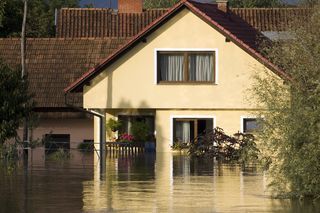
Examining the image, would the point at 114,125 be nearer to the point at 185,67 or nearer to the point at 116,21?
the point at 185,67

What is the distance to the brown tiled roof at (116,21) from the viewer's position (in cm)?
6338

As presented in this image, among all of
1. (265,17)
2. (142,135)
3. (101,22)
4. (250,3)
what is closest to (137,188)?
(142,135)

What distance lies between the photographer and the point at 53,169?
116 ft

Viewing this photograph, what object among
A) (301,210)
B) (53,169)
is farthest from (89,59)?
(301,210)

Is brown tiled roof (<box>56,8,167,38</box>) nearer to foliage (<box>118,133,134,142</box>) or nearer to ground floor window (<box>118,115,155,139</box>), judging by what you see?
ground floor window (<box>118,115,155,139</box>)

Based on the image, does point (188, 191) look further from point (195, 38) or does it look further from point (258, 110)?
point (195, 38)

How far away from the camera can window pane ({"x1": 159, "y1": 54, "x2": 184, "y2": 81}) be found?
48.0m

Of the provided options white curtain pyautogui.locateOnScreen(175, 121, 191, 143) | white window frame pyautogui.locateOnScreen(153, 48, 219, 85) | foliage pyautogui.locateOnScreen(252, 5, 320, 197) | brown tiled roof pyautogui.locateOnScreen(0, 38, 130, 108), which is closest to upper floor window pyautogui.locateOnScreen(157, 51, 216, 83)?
white window frame pyautogui.locateOnScreen(153, 48, 219, 85)

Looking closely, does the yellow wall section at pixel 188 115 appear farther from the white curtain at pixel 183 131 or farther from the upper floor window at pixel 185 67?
the upper floor window at pixel 185 67

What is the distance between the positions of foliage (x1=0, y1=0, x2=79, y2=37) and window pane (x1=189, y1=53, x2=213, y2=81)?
1020 centimetres

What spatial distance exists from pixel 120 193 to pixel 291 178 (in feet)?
14.1

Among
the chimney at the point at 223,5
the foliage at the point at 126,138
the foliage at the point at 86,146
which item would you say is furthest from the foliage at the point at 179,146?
the chimney at the point at 223,5

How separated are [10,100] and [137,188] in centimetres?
1333

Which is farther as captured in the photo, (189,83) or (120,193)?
(189,83)
